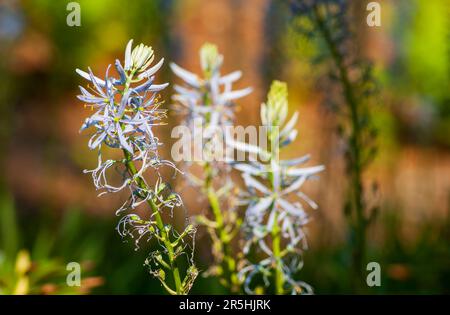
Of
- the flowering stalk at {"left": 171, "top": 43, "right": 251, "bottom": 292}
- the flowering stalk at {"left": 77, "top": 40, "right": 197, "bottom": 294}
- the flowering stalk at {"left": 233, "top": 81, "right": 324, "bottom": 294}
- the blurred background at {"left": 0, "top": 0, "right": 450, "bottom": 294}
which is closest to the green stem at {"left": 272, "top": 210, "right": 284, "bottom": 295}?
the flowering stalk at {"left": 233, "top": 81, "right": 324, "bottom": 294}

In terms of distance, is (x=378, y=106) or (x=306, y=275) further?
(x=306, y=275)

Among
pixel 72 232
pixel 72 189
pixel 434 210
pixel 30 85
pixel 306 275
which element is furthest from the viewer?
pixel 30 85

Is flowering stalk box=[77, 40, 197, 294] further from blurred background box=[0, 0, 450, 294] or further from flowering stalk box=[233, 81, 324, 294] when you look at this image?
blurred background box=[0, 0, 450, 294]

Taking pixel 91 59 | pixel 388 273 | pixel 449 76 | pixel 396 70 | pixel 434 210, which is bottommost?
pixel 388 273

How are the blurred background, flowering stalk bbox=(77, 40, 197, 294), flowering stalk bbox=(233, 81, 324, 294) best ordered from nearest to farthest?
flowering stalk bbox=(77, 40, 197, 294), flowering stalk bbox=(233, 81, 324, 294), the blurred background

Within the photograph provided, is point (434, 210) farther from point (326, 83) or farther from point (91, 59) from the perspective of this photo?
point (91, 59)

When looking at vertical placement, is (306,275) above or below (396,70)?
below
